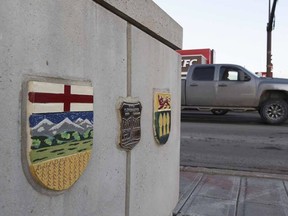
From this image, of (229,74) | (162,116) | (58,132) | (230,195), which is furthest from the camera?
(229,74)

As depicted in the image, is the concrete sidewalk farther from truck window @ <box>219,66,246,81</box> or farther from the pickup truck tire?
truck window @ <box>219,66,246,81</box>

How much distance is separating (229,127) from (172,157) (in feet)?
26.4

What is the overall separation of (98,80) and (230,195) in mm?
2818

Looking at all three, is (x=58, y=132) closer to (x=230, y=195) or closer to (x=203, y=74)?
(x=230, y=195)

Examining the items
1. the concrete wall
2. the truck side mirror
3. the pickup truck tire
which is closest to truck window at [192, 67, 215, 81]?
the truck side mirror

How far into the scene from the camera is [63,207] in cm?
187

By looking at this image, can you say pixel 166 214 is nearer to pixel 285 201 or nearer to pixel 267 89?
pixel 285 201

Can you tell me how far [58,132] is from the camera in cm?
174

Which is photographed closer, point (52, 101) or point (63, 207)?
point (52, 101)

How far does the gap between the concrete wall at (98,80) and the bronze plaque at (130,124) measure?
6cm

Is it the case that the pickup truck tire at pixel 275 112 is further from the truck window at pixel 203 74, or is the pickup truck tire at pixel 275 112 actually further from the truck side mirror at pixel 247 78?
the truck window at pixel 203 74

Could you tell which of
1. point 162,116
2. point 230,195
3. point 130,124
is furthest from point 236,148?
point 130,124

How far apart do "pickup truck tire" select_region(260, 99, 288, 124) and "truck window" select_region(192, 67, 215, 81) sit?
2.16m

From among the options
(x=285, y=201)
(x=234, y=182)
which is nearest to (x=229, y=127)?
(x=234, y=182)
